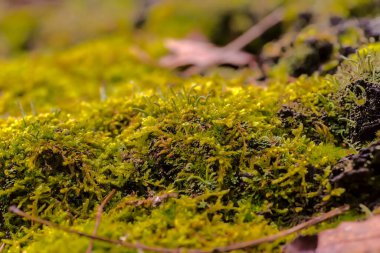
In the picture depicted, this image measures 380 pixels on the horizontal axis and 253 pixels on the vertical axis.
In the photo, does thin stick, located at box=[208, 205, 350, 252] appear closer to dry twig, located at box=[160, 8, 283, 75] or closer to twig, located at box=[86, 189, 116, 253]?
twig, located at box=[86, 189, 116, 253]

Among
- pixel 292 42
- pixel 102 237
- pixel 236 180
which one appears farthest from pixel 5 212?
pixel 292 42

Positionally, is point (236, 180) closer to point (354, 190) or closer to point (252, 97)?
point (354, 190)

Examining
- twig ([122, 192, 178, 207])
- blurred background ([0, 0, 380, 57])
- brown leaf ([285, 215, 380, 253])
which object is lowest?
brown leaf ([285, 215, 380, 253])

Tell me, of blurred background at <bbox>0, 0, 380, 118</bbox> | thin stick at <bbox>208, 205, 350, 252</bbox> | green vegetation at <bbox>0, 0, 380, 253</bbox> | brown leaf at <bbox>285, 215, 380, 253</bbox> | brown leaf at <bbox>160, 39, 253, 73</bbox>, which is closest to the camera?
brown leaf at <bbox>285, 215, 380, 253</bbox>

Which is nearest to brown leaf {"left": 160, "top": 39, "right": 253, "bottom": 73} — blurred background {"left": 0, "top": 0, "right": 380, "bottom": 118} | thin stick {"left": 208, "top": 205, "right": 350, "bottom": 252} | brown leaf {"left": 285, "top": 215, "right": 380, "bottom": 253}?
blurred background {"left": 0, "top": 0, "right": 380, "bottom": 118}

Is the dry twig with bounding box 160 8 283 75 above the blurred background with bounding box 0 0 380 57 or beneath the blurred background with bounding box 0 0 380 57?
beneath

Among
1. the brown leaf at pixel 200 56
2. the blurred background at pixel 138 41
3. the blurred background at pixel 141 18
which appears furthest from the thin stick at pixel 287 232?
the blurred background at pixel 141 18

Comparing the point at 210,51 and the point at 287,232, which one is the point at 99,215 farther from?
the point at 210,51
